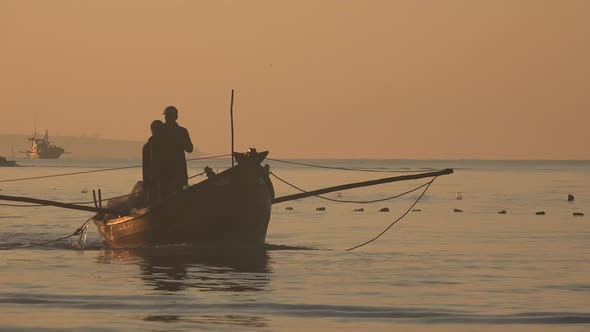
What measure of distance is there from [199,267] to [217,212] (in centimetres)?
283

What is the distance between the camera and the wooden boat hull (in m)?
30.1

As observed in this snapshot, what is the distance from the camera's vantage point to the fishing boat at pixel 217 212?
30094 mm

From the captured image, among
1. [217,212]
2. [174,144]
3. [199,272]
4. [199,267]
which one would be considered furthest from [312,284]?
[174,144]

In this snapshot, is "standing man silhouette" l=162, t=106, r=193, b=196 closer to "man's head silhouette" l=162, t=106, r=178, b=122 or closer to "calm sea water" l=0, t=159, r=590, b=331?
"man's head silhouette" l=162, t=106, r=178, b=122

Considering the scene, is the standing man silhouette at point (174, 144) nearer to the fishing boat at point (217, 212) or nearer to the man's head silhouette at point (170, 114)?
the man's head silhouette at point (170, 114)

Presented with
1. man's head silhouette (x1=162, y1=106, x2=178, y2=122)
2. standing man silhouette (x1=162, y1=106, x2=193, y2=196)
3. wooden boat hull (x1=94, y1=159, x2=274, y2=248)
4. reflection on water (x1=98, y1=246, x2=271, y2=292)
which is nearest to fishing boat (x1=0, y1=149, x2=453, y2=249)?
wooden boat hull (x1=94, y1=159, x2=274, y2=248)

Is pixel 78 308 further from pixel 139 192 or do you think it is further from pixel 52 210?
pixel 52 210

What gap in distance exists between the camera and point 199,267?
27.9 m

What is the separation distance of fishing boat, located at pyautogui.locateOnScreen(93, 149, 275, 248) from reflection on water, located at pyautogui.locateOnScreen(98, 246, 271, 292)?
30cm

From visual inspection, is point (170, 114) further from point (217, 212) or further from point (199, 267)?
point (199, 267)

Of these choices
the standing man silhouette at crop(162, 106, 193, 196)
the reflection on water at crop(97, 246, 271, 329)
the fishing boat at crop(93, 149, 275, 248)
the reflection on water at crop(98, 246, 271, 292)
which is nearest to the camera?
the reflection on water at crop(97, 246, 271, 329)

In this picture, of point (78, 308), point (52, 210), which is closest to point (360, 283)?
point (78, 308)

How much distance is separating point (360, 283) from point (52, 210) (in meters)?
39.7

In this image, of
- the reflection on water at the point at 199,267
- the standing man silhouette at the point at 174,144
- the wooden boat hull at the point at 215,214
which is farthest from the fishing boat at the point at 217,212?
the standing man silhouette at the point at 174,144
